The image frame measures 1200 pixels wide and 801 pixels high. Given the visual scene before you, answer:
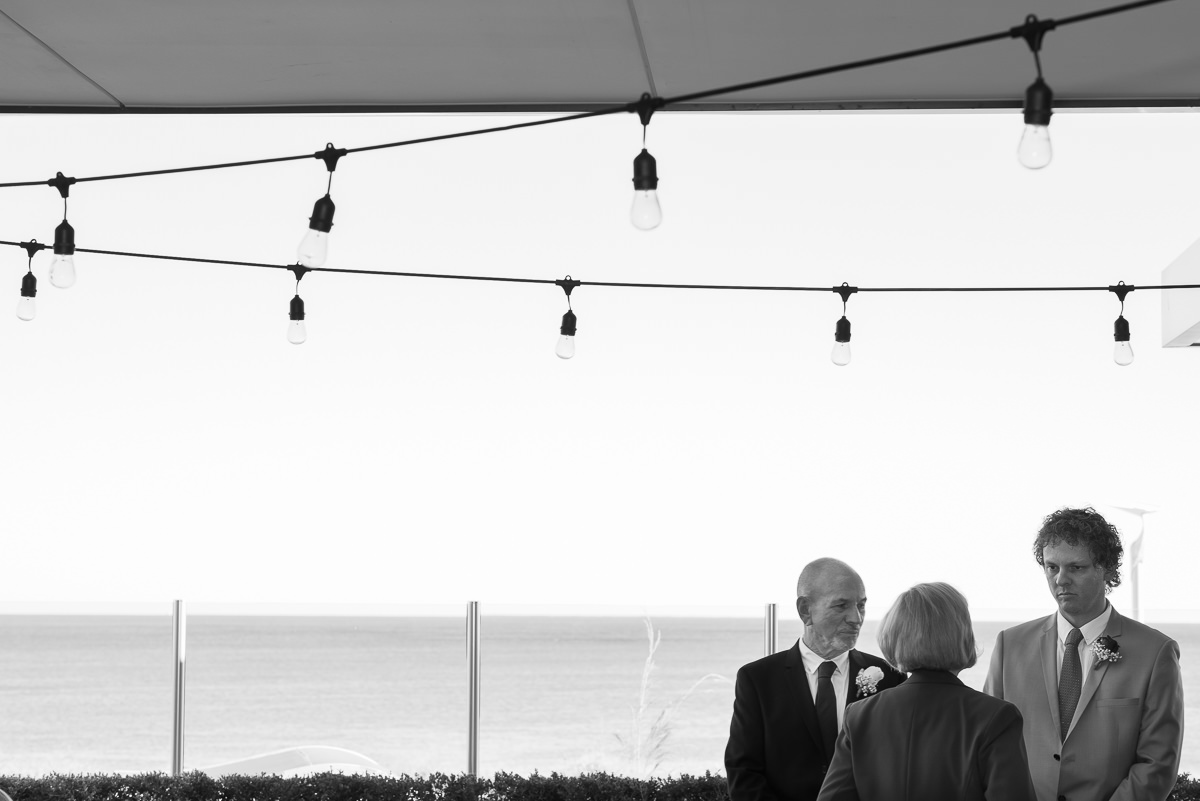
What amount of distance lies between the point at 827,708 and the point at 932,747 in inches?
31.2

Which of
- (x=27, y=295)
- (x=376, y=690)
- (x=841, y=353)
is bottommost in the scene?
(x=376, y=690)

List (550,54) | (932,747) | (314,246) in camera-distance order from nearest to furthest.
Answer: (932,747), (314,246), (550,54)

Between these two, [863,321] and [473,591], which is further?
[473,591]

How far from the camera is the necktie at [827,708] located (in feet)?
11.1

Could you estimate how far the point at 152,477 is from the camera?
14.0m

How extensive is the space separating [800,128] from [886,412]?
3.03 m

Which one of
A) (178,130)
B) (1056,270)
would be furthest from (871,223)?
(178,130)

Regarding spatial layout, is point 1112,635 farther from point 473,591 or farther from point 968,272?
point 473,591

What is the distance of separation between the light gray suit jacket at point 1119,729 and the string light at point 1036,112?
1266 mm

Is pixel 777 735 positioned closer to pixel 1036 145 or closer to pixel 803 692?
pixel 803 692

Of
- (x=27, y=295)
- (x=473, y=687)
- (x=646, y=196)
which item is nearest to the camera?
(x=646, y=196)

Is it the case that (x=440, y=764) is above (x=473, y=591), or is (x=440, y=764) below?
below

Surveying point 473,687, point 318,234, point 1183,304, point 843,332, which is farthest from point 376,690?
point 318,234

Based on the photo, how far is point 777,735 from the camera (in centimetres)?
339
